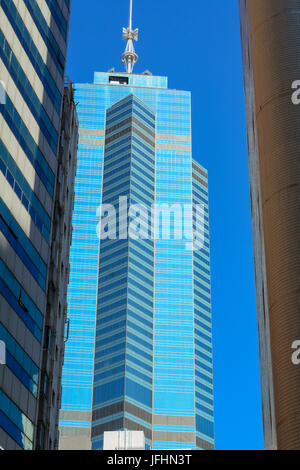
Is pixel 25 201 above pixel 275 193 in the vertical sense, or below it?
above

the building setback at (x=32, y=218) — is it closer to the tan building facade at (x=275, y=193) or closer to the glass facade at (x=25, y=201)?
the glass facade at (x=25, y=201)

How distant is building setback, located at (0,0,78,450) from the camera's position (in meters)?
61.8

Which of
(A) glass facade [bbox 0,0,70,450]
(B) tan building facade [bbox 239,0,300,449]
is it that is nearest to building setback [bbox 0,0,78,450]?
(A) glass facade [bbox 0,0,70,450]

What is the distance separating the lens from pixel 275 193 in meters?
52.1

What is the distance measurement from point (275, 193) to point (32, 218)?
25511mm

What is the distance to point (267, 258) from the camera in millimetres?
50844

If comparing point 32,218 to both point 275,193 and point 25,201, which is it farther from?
point 275,193

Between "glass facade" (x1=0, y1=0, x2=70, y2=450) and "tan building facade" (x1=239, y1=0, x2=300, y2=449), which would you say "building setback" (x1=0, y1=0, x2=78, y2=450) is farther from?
"tan building facade" (x1=239, y1=0, x2=300, y2=449)

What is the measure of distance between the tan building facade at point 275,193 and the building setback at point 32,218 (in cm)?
1959

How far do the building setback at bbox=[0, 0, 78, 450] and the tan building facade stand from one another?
19592 mm

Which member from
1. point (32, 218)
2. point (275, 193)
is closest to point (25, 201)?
point (32, 218)

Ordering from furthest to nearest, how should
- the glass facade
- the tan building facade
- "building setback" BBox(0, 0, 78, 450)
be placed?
"building setback" BBox(0, 0, 78, 450)
the glass facade
the tan building facade
